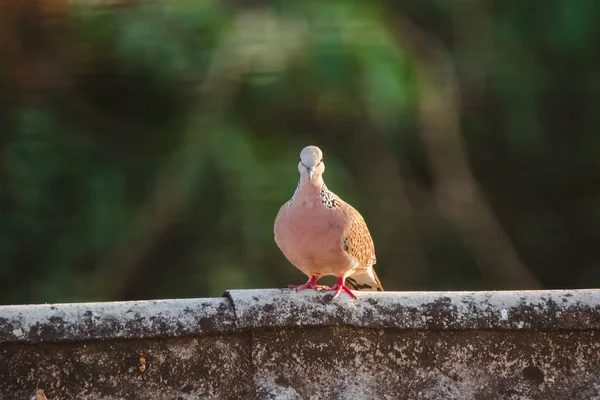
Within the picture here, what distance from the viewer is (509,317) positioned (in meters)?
2.38

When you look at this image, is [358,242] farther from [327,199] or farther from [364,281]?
[364,281]

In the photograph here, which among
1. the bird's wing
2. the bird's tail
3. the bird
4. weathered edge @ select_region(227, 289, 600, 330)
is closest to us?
weathered edge @ select_region(227, 289, 600, 330)

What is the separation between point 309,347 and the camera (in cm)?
234

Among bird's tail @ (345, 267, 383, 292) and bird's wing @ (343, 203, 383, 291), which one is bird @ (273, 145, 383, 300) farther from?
bird's tail @ (345, 267, 383, 292)

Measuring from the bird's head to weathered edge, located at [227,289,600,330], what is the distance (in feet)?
2.02

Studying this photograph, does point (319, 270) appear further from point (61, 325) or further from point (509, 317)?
point (61, 325)

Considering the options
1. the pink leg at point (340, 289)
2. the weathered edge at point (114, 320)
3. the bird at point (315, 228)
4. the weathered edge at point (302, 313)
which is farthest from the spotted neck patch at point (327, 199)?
the weathered edge at point (114, 320)

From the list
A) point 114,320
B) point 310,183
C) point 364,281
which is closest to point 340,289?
point 310,183

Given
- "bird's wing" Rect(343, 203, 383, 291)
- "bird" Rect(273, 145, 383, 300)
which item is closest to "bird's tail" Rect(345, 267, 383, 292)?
"bird's wing" Rect(343, 203, 383, 291)

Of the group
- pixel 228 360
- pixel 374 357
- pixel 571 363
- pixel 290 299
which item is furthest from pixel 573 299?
pixel 228 360

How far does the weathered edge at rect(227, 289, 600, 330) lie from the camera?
2346 millimetres

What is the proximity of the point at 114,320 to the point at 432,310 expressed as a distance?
2.39ft

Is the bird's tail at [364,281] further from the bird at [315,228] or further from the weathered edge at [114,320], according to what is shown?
the weathered edge at [114,320]

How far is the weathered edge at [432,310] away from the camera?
2.35 m
